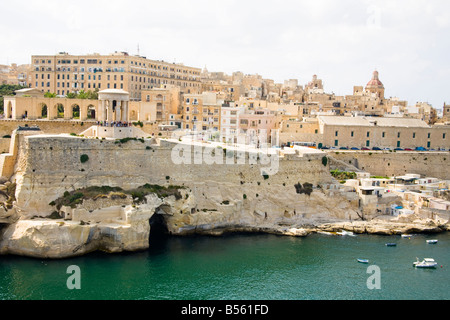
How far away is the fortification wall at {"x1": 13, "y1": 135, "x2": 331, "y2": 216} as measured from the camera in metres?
32.9

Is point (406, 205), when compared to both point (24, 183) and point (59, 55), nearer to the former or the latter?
point (24, 183)

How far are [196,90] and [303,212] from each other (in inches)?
1073

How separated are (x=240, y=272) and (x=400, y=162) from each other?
2560cm

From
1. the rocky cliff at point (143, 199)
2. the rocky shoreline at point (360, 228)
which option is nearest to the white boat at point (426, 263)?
the rocky shoreline at point (360, 228)

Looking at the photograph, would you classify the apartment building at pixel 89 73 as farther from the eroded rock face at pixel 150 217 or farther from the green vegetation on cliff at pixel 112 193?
the eroded rock face at pixel 150 217

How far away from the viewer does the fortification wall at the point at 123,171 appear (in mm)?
32875

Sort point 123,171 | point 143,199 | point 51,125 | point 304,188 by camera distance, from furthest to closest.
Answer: point 51,125, point 304,188, point 123,171, point 143,199

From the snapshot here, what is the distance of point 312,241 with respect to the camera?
1367 inches

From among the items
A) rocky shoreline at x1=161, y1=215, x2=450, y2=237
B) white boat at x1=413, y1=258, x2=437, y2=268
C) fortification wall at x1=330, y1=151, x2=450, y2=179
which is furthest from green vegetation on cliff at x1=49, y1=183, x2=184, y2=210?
fortification wall at x1=330, y1=151, x2=450, y2=179

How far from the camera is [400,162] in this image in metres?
47.8

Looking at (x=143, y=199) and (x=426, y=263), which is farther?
(x=143, y=199)

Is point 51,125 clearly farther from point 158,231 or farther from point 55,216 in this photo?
point 158,231

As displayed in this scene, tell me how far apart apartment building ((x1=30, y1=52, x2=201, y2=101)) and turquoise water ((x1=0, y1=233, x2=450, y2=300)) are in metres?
23.7

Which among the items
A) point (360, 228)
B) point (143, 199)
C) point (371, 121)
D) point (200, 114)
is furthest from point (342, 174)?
point (143, 199)
